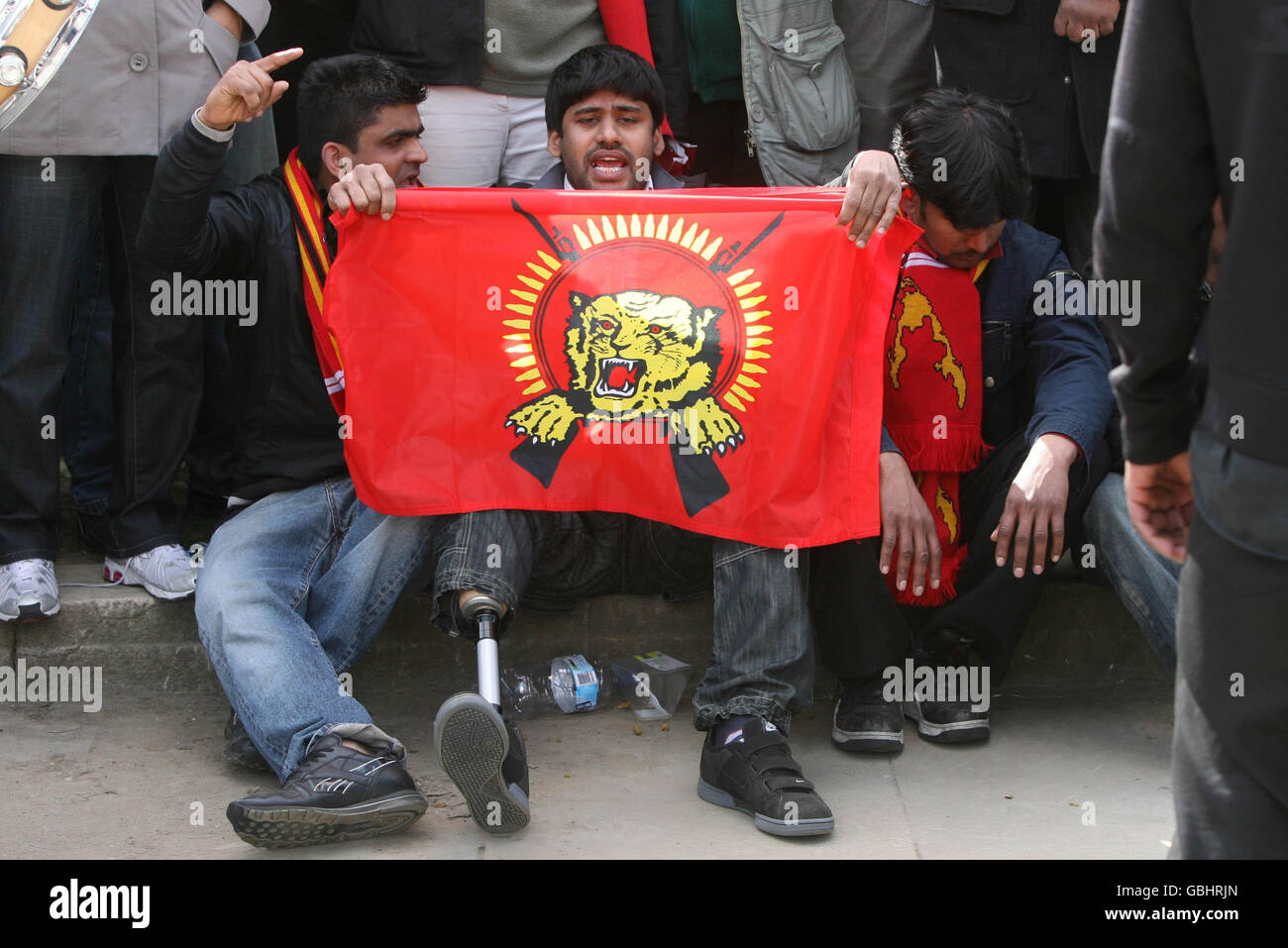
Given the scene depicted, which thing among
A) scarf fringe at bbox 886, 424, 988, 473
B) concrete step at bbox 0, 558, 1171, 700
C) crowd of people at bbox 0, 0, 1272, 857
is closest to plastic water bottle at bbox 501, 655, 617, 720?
concrete step at bbox 0, 558, 1171, 700

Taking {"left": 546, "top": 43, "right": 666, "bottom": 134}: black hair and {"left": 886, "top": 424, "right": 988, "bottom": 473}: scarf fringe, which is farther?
{"left": 546, "top": 43, "right": 666, "bottom": 134}: black hair

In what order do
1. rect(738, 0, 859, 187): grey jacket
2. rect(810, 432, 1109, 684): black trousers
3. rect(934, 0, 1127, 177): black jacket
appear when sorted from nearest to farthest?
1. rect(810, 432, 1109, 684): black trousers
2. rect(934, 0, 1127, 177): black jacket
3. rect(738, 0, 859, 187): grey jacket

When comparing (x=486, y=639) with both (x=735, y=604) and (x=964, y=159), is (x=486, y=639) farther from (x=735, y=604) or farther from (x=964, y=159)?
(x=964, y=159)

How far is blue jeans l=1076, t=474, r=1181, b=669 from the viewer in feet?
10.8

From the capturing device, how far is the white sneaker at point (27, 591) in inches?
142

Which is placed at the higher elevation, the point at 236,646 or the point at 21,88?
the point at 21,88

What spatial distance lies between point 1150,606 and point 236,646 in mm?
2047

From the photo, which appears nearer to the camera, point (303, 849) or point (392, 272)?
point (303, 849)

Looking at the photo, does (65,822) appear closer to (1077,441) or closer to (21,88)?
(21,88)

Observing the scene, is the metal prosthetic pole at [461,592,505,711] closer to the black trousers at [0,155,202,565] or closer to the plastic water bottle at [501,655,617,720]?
the plastic water bottle at [501,655,617,720]

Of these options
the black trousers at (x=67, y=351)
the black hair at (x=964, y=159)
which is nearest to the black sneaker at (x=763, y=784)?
the black hair at (x=964, y=159)

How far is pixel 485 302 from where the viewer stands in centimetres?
344

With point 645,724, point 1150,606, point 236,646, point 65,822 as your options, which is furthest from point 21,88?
point 1150,606

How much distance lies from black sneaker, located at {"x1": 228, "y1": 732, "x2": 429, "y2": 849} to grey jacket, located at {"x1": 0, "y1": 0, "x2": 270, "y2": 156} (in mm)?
1682
